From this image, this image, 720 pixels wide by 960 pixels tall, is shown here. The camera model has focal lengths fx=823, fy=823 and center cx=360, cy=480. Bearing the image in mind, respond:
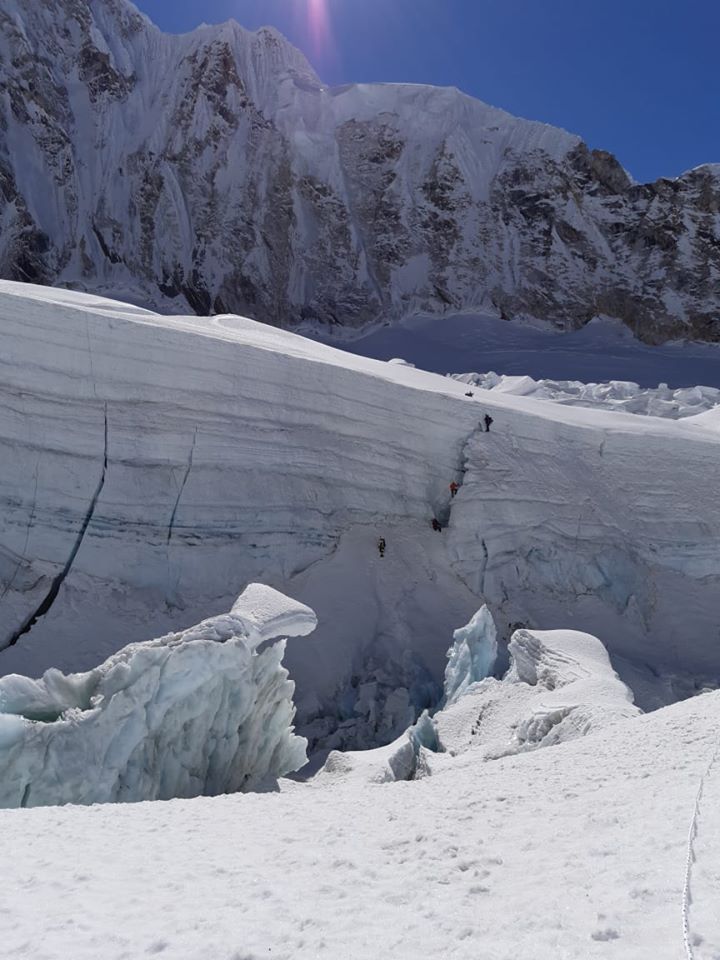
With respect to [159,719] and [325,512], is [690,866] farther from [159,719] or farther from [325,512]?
[325,512]

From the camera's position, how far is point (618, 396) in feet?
82.3

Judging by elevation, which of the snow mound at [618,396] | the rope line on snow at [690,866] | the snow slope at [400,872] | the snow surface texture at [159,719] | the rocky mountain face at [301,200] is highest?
the rocky mountain face at [301,200]

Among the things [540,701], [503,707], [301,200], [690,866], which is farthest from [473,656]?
[301,200]

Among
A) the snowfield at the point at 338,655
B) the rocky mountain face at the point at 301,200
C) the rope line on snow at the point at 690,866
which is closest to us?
the rope line on snow at the point at 690,866

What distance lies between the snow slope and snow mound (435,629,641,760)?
2.03 m

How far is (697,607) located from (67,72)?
4721cm

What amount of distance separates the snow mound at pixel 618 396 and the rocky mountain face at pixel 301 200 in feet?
60.0

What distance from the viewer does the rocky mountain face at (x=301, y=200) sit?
1716 inches

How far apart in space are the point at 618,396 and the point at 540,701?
18442 mm

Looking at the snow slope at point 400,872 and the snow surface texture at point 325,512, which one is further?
the snow surface texture at point 325,512

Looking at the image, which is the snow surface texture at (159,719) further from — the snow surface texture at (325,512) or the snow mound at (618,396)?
the snow mound at (618,396)

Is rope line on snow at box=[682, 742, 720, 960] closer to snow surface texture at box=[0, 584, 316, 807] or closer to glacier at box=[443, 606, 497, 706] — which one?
snow surface texture at box=[0, 584, 316, 807]

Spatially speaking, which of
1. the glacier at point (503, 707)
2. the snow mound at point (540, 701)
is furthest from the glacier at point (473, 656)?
the snow mound at point (540, 701)

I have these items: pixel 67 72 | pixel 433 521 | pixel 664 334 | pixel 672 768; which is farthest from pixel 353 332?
pixel 672 768
